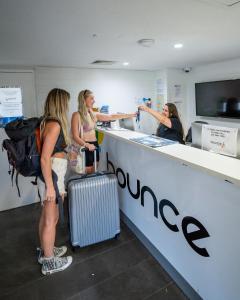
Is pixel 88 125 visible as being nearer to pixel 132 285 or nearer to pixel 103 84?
pixel 103 84

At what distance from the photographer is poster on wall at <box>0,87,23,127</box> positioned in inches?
118

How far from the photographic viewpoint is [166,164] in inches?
68.7

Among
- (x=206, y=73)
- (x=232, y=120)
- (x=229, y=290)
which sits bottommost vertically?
(x=229, y=290)

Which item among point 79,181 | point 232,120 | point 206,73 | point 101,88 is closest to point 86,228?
point 79,181

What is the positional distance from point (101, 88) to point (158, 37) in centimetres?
180

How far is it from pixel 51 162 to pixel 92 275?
3.27ft

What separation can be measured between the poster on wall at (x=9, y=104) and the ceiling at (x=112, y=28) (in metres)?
0.45

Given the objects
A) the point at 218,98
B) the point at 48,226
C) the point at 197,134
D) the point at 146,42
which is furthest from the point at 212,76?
the point at 48,226

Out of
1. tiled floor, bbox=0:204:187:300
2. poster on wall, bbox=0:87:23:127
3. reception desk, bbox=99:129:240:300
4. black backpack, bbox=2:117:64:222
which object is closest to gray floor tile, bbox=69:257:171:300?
tiled floor, bbox=0:204:187:300

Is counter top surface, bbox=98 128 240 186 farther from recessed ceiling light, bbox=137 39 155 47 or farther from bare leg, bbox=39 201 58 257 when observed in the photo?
recessed ceiling light, bbox=137 39 155 47

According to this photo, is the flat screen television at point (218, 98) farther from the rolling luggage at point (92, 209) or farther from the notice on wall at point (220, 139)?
the rolling luggage at point (92, 209)

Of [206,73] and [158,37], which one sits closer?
[158,37]

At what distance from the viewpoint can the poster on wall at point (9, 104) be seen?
3.01 meters

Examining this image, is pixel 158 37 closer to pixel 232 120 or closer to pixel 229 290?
pixel 229 290
